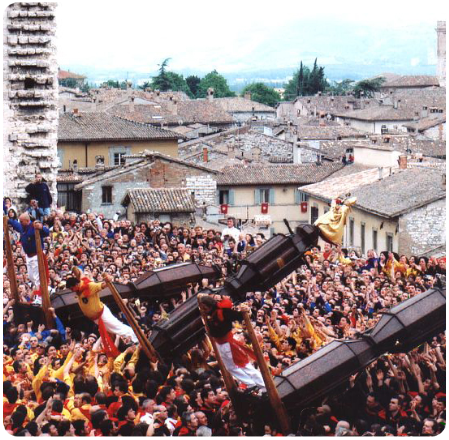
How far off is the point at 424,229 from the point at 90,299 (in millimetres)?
28117

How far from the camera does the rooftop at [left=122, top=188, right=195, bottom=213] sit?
1854 inches

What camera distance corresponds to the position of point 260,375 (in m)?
17.4

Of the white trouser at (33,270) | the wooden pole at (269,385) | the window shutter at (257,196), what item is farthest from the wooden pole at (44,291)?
the window shutter at (257,196)

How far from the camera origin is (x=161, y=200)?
4747 centimetres

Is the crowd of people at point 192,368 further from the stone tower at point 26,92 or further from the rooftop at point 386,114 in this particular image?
the rooftop at point 386,114

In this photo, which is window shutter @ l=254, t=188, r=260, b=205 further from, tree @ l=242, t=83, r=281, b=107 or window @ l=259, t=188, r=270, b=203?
tree @ l=242, t=83, r=281, b=107

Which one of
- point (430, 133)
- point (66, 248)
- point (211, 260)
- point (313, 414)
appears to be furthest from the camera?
point (430, 133)

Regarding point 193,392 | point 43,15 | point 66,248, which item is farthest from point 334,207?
point 43,15

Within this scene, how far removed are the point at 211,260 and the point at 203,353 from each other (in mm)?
4841

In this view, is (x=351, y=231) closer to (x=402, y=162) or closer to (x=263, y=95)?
(x=402, y=162)

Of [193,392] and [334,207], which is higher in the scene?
[334,207]

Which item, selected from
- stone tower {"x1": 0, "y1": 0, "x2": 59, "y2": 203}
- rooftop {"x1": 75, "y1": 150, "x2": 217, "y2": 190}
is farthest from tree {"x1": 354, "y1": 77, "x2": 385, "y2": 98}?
stone tower {"x1": 0, "y1": 0, "x2": 59, "y2": 203}

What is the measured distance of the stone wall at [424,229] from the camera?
45.7 m

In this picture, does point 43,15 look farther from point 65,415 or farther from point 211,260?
point 65,415
